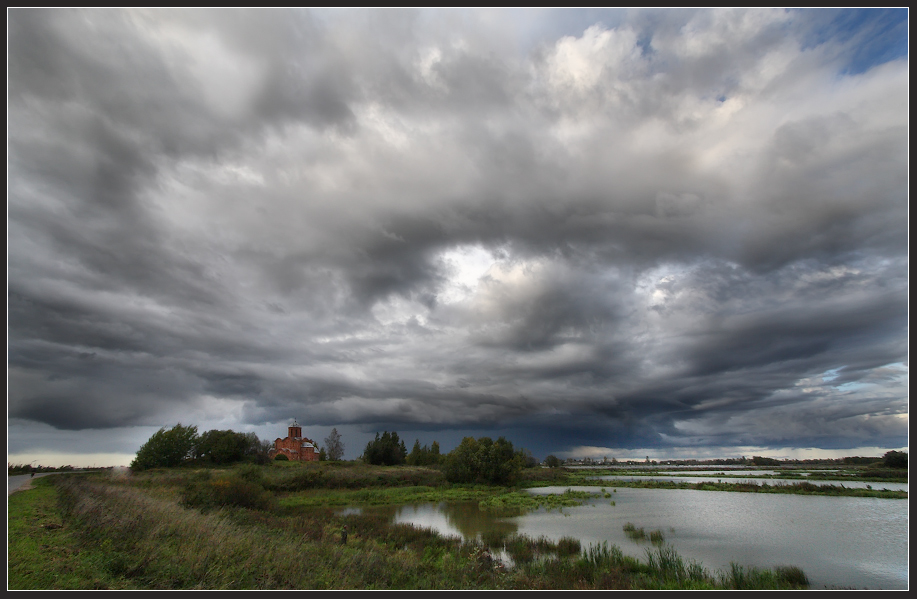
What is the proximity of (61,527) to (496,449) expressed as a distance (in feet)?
235

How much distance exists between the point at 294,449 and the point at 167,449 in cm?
4623

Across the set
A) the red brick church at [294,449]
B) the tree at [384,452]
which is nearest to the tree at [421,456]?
the tree at [384,452]

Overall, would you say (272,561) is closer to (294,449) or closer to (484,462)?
(484,462)

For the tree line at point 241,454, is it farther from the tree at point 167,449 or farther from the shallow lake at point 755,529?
the shallow lake at point 755,529

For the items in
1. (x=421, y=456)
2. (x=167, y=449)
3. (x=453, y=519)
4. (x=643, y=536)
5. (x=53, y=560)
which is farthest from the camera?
(x=421, y=456)

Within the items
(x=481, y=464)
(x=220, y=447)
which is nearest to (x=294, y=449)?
(x=220, y=447)

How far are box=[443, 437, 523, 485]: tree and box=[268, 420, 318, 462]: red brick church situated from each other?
171 feet

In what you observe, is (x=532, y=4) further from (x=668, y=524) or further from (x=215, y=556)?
(x=668, y=524)

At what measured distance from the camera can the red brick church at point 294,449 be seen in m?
114

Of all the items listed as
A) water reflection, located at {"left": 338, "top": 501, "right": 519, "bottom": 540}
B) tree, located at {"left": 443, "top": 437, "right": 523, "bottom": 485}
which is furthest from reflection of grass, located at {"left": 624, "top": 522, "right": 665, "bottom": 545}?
tree, located at {"left": 443, "top": 437, "right": 523, "bottom": 485}

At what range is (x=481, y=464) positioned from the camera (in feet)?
260

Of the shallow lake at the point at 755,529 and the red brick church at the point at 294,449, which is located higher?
the shallow lake at the point at 755,529

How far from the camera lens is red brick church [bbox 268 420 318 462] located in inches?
4488

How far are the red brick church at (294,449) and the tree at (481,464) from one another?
171ft
